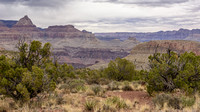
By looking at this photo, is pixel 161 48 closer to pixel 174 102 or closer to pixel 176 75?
pixel 176 75

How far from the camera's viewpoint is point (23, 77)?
979 centimetres

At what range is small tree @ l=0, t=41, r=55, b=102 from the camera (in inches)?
380

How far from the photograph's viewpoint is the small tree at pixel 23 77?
31.7ft

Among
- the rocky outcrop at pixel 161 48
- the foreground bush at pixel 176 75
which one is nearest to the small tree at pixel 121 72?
the foreground bush at pixel 176 75

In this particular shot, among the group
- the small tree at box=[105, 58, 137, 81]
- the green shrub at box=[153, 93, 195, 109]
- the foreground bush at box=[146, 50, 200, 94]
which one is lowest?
the small tree at box=[105, 58, 137, 81]

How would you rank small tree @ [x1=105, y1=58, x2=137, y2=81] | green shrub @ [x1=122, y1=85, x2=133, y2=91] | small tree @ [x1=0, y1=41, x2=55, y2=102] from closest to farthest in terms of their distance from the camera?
small tree @ [x1=0, y1=41, x2=55, y2=102] → green shrub @ [x1=122, y1=85, x2=133, y2=91] → small tree @ [x1=105, y1=58, x2=137, y2=81]

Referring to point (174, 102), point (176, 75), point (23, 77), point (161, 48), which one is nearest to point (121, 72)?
point (176, 75)

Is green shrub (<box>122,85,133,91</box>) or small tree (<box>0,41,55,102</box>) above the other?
small tree (<box>0,41,55,102</box>)

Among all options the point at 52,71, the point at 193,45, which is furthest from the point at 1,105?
the point at 193,45

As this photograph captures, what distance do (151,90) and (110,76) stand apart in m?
13.1

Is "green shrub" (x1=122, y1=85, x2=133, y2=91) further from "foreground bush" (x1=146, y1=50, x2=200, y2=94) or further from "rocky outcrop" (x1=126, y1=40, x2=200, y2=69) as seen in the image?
"rocky outcrop" (x1=126, y1=40, x2=200, y2=69)

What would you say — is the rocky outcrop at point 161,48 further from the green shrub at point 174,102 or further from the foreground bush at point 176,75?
the green shrub at point 174,102

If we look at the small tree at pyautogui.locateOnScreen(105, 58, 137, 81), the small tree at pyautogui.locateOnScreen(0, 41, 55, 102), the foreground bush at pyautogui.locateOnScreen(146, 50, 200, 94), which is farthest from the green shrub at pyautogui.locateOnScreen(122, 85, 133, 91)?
the small tree at pyautogui.locateOnScreen(105, 58, 137, 81)

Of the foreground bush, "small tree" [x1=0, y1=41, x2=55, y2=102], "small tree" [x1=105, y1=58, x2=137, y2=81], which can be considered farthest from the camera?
"small tree" [x1=105, y1=58, x2=137, y2=81]
